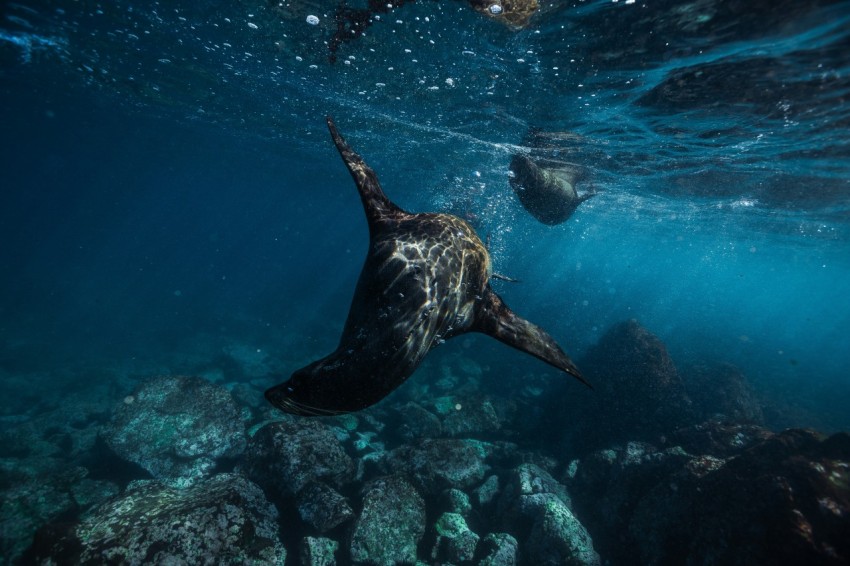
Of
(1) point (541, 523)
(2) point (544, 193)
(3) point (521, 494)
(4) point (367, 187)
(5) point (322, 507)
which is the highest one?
(2) point (544, 193)

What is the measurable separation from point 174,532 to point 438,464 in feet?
18.5

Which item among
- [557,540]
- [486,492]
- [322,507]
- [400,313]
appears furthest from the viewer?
[486,492]

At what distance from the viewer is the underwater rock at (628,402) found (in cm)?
1259

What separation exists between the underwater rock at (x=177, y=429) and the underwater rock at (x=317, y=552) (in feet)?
16.6

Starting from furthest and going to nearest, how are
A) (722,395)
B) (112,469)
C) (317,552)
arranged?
(722,395) < (112,469) < (317,552)

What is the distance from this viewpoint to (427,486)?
8.97 metres

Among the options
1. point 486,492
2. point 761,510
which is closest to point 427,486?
point 486,492

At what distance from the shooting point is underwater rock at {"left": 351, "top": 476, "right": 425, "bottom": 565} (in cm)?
683

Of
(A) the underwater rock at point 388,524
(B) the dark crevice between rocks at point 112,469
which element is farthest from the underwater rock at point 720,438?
(B) the dark crevice between rocks at point 112,469

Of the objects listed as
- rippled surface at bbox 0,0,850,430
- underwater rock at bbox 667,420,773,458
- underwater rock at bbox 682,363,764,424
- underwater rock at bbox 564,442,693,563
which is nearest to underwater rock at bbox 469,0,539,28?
rippled surface at bbox 0,0,850,430

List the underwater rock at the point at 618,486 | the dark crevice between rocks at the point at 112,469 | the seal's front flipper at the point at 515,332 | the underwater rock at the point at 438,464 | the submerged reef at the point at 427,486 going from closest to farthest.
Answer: the seal's front flipper at the point at 515,332
the submerged reef at the point at 427,486
the underwater rock at the point at 618,486
the underwater rock at the point at 438,464
the dark crevice between rocks at the point at 112,469

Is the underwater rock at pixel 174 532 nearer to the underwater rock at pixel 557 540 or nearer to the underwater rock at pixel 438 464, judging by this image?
the underwater rock at pixel 438 464

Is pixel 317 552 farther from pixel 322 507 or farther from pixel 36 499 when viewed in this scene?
pixel 36 499

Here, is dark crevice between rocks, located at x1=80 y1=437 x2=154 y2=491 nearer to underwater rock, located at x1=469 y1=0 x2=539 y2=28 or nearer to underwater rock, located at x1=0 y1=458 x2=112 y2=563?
underwater rock, located at x1=0 y1=458 x2=112 y2=563
